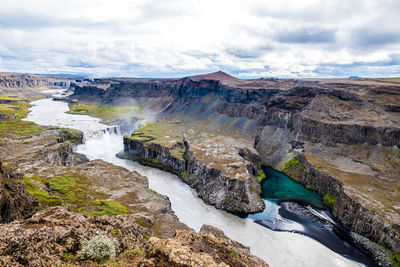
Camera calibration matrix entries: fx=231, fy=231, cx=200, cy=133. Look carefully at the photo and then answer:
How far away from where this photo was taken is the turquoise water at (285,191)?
82.8m

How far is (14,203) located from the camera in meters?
32.0

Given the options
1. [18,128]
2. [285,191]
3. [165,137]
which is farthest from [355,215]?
[18,128]

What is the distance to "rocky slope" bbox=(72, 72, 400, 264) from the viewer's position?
63.7 metres

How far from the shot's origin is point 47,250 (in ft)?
64.5

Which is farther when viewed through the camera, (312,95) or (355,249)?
(312,95)

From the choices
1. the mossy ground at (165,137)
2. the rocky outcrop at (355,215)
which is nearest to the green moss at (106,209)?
the mossy ground at (165,137)

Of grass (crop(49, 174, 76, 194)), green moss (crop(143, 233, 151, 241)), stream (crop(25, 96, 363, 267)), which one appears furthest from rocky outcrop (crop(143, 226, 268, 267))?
grass (crop(49, 174, 76, 194))

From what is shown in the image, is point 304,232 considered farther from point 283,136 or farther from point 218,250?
point 283,136

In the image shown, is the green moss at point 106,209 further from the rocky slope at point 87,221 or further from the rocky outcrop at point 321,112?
the rocky outcrop at point 321,112

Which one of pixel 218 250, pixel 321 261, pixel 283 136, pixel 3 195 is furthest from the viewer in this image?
pixel 283 136

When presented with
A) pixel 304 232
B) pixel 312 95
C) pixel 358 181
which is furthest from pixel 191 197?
pixel 312 95

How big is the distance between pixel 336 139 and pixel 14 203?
11476cm

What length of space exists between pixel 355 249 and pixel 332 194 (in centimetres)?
2286

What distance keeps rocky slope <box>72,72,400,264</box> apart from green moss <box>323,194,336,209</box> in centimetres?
41
